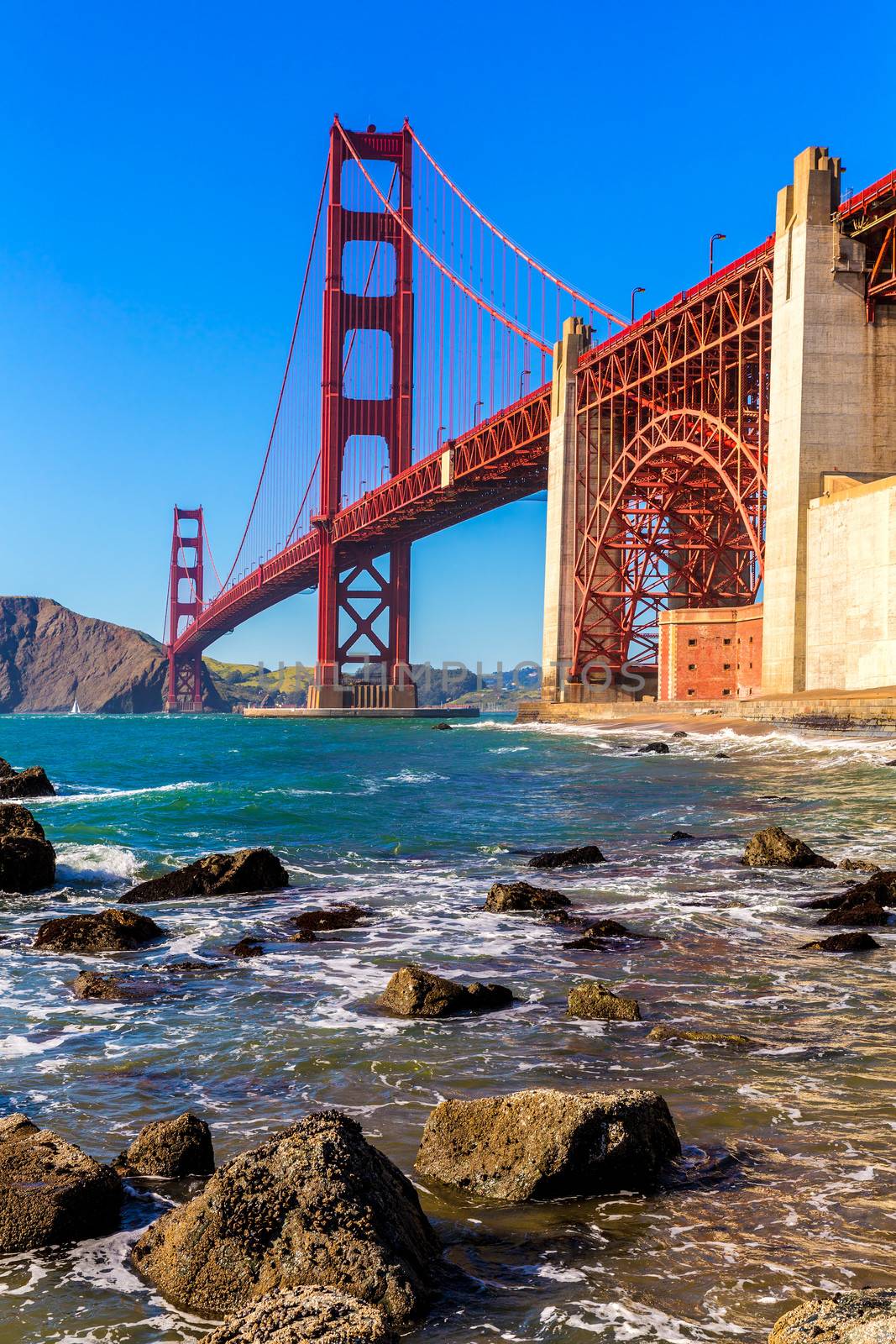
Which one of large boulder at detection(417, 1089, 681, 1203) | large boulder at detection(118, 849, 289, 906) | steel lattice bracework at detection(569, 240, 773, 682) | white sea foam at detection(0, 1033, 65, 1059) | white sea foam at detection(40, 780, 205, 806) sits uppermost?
steel lattice bracework at detection(569, 240, 773, 682)

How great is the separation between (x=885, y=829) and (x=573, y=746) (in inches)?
776

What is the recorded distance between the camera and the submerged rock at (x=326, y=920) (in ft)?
28.5

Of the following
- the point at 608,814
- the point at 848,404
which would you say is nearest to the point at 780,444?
the point at 848,404

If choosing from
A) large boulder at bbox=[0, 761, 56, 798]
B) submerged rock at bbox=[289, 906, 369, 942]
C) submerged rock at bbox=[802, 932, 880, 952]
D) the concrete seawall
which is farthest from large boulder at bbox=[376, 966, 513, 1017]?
the concrete seawall

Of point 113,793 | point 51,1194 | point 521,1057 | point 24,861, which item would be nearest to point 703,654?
point 113,793

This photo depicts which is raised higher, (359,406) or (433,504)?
(359,406)

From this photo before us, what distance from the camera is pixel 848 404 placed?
3147cm

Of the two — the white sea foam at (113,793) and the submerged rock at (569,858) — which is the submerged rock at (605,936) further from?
the white sea foam at (113,793)

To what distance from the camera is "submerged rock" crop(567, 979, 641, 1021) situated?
574 centimetres

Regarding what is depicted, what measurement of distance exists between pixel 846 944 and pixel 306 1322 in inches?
219

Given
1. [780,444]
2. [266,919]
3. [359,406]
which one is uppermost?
[359,406]

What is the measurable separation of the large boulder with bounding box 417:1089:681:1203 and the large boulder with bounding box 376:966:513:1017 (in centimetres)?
206

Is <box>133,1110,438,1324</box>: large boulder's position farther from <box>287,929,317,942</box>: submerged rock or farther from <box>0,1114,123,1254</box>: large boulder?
<box>287,929,317,942</box>: submerged rock

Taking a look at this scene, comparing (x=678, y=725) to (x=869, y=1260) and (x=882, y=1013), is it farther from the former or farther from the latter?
(x=869, y=1260)
